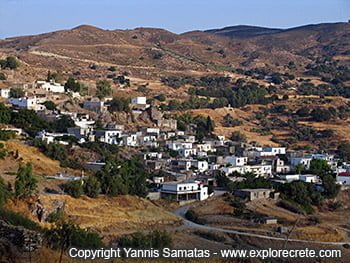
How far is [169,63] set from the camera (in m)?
68.0

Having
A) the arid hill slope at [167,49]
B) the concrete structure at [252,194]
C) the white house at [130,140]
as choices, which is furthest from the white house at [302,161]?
the arid hill slope at [167,49]

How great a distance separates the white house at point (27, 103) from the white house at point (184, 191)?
34.7ft

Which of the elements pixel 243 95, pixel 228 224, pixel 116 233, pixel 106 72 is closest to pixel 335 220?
pixel 228 224

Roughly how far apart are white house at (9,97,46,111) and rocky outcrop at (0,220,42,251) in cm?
2339

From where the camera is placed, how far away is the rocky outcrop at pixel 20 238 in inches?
363

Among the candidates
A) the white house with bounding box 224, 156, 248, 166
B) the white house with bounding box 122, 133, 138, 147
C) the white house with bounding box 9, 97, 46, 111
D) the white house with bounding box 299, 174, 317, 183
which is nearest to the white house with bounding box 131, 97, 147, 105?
the white house with bounding box 9, 97, 46, 111

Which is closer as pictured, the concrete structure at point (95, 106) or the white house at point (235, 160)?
the white house at point (235, 160)

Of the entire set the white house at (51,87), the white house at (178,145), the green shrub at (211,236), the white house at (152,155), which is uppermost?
the white house at (51,87)

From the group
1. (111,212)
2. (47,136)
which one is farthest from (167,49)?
(111,212)

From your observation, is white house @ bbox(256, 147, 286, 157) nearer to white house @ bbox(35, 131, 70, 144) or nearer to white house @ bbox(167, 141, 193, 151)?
white house @ bbox(167, 141, 193, 151)

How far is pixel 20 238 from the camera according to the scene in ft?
30.9

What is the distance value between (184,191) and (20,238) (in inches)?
614

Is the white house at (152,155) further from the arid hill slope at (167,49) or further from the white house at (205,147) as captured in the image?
the arid hill slope at (167,49)

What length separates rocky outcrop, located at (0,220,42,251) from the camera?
9.22 m
